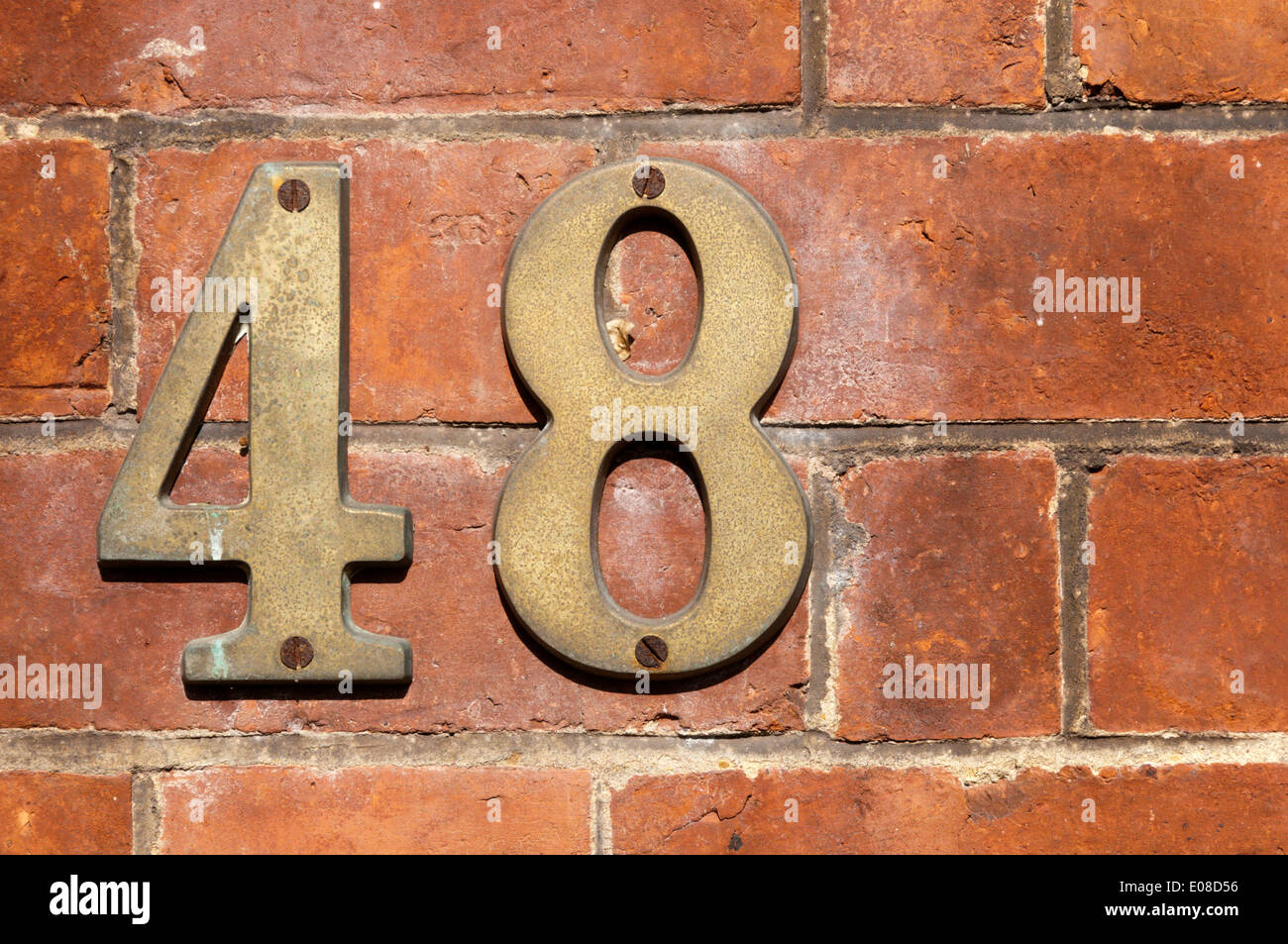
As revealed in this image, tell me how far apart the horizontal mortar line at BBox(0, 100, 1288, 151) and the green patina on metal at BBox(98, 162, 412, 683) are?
45mm

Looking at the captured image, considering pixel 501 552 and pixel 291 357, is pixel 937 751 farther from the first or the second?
pixel 291 357

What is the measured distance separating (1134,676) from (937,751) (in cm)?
14

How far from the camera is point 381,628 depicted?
2.08 ft

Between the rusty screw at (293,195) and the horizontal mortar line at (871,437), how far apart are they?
14 centimetres

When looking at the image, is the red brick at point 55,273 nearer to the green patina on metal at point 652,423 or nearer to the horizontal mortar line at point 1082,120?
the green patina on metal at point 652,423

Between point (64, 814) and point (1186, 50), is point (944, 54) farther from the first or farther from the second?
point (64, 814)

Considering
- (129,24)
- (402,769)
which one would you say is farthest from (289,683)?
(129,24)

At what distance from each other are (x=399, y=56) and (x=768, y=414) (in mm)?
338

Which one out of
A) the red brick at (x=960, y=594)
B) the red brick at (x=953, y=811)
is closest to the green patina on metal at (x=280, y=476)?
the red brick at (x=953, y=811)

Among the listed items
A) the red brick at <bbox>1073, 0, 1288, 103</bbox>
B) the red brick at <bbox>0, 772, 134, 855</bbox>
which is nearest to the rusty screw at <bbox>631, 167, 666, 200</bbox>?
the red brick at <bbox>1073, 0, 1288, 103</bbox>

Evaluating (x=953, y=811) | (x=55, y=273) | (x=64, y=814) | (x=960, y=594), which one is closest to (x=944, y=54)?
(x=960, y=594)

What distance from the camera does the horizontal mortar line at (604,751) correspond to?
62 centimetres

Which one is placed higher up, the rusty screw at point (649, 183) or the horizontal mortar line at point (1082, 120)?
the horizontal mortar line at point (1082, 120)

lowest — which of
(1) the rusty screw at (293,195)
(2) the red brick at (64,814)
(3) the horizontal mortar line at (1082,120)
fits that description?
(2) the red brick at (64,814)
